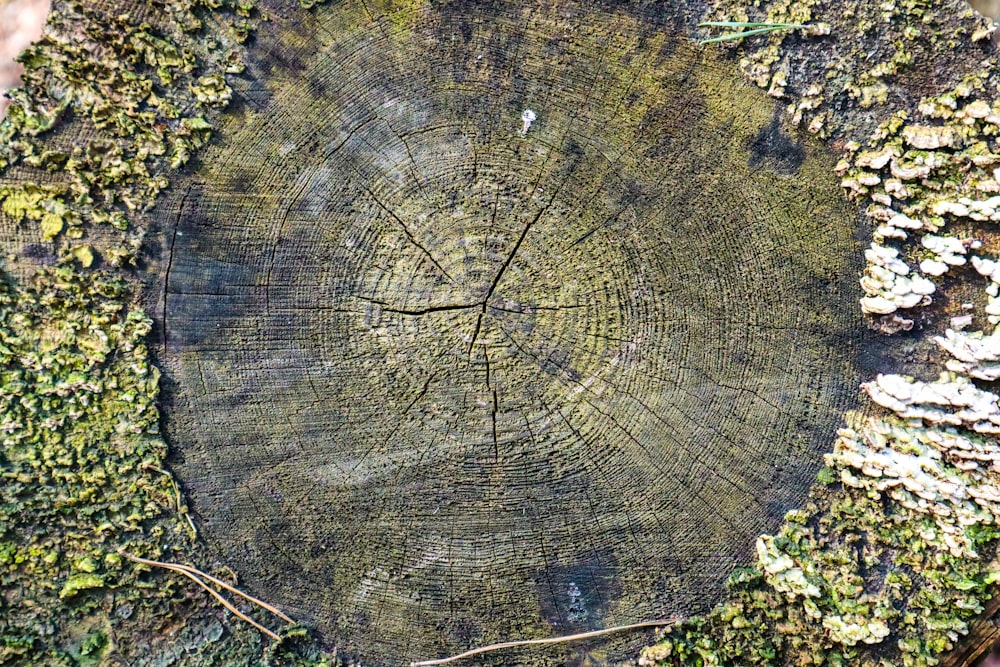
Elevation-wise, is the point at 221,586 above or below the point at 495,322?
below

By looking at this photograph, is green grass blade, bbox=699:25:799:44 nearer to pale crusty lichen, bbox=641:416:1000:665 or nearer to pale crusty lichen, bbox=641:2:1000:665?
pale crusty lichen, bbox=641:2:1000:665

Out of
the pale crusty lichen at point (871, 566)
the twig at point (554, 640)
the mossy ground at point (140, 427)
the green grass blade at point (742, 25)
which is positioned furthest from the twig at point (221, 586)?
the green grass blade at point (742, 25)

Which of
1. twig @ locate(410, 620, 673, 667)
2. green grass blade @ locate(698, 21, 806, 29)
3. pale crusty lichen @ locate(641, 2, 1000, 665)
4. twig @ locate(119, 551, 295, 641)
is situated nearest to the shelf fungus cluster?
pale crusty lichen @ locate(641, 2, 1000, 665)

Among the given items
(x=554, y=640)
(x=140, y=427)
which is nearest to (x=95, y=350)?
(x=140, y=427)

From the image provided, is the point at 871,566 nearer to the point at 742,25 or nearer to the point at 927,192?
the point at 927,192

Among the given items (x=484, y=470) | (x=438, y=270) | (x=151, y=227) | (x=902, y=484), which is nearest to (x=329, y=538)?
(x=484, y=470)

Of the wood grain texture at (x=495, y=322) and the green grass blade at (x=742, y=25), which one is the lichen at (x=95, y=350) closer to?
the wood grain texture at (x=495, y=322)
